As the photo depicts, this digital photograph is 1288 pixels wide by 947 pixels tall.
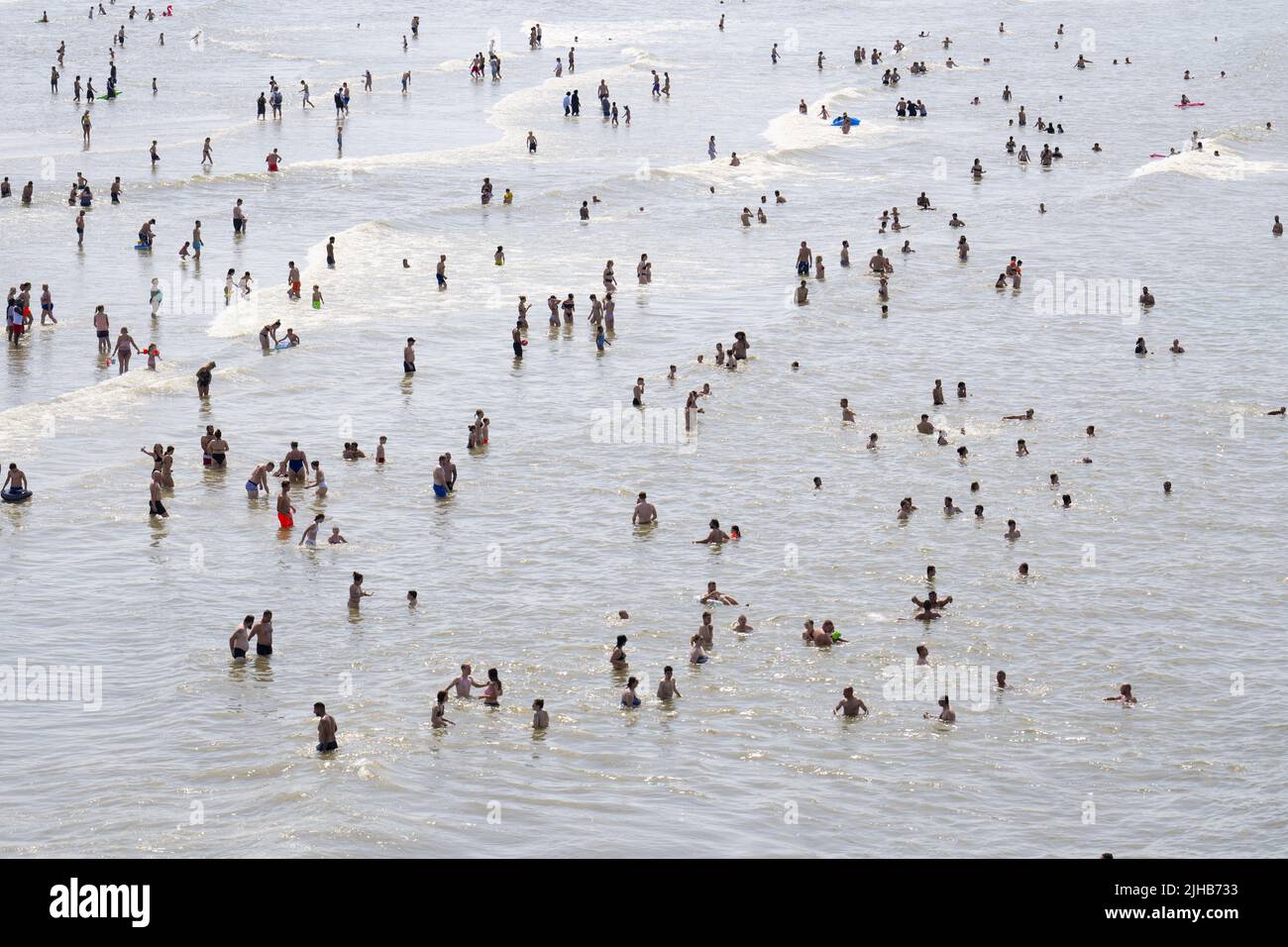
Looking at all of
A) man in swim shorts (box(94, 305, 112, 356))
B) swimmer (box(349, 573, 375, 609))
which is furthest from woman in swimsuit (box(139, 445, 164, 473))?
man in swim shorts (box(94, 305, 112, 356))

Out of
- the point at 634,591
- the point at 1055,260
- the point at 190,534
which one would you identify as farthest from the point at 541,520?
the point at 1055,260

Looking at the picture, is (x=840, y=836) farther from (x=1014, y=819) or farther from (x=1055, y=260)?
(x=1055, y=260)

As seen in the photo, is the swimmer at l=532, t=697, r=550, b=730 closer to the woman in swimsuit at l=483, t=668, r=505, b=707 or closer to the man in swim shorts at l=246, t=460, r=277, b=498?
the woman in swimsuit at l=483, t=668, r=505, b=707

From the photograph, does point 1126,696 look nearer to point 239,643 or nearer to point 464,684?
point 464,684

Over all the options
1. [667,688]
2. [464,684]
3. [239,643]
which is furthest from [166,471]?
[667,688]

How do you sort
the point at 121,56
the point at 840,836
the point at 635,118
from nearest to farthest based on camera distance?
1. the point at 840,836
2. the point at 635,118
3. the point at 121,56

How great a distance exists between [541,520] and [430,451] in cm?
520

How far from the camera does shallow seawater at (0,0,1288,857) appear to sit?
24859 mm

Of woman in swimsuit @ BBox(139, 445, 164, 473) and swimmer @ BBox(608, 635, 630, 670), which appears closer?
swimmer @ BBox(608, 635, 630, 670)

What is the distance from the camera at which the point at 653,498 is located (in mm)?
37969

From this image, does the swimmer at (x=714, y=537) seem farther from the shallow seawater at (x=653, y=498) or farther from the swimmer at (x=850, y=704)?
the swimmer at (x=850, y=704)

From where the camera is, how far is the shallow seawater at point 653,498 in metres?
24.9

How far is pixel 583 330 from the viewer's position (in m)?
51.3

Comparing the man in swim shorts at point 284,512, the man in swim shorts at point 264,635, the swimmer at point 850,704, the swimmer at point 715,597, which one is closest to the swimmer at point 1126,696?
the swimmer at point 850,704
